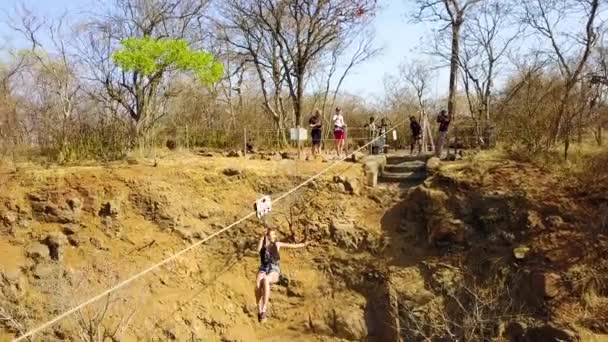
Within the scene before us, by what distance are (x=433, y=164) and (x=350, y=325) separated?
5685 mm

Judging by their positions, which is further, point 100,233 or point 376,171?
point 376,171

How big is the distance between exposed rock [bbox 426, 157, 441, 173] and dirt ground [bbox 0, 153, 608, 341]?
0.57 m

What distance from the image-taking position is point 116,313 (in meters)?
14.0

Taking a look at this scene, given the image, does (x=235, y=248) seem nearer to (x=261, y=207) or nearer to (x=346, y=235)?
(x=346, y=235)

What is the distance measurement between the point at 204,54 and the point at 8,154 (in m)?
6.89

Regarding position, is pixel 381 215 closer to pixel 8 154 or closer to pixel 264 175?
pixel 264 175

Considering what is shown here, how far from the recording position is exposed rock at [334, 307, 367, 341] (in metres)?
14.7

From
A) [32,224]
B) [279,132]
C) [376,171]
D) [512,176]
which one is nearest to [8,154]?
[32,224]

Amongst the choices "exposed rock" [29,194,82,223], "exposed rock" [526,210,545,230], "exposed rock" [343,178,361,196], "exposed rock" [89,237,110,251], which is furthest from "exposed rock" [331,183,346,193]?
"exposed rock" [29,194,82,223]

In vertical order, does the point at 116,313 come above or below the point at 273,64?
below

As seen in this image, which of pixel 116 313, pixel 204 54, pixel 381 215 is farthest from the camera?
pixel 204 54

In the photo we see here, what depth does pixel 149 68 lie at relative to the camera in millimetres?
18469

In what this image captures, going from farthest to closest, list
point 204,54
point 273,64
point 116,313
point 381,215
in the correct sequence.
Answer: point 273,64 < point 204,54 < point 381,215 < point 116,313

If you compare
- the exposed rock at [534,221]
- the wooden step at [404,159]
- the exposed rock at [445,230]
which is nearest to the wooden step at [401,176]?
the wooden step at [404,159]
